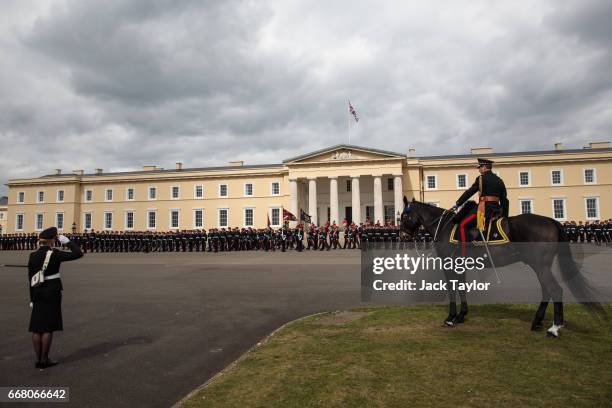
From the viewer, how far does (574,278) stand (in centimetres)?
629

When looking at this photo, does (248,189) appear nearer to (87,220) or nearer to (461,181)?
(87,220)

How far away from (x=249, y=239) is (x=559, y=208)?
141ft

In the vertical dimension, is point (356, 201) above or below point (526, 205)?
above

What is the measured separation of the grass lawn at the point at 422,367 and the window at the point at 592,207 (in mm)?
53768

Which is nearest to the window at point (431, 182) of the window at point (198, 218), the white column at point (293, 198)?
the white column at point (293, 198)

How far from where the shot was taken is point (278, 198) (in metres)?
57.8

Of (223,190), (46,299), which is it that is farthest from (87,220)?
(46,299)

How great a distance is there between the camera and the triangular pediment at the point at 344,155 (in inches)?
2069

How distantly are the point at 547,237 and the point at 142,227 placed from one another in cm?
6270

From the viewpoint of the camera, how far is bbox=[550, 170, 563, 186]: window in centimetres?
5156

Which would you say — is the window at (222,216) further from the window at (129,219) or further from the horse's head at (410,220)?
the horse's head at (410,220)

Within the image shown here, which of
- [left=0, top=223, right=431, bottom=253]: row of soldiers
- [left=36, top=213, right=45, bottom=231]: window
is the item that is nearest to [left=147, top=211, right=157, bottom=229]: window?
[left=36, top=213, right=45, bottom=231]: window

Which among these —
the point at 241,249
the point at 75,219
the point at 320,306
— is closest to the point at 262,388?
the point at 320,306

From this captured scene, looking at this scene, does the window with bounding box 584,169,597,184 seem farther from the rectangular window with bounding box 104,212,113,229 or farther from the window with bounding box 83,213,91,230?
the window with bounding box 83,213,91,230
